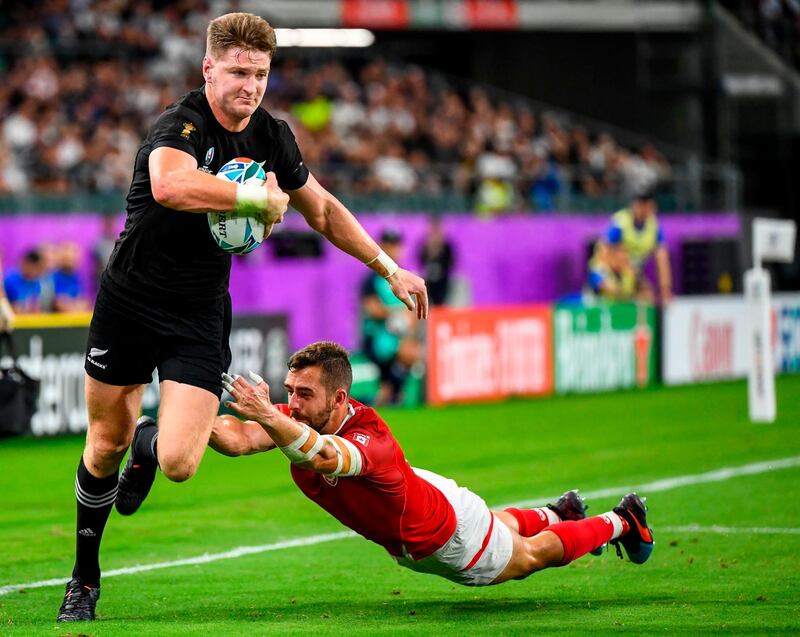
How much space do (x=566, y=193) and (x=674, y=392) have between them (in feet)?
22.3

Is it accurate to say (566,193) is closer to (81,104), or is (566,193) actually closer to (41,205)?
(81,104)

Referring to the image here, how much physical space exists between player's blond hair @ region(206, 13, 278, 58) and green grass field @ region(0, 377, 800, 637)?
234cm

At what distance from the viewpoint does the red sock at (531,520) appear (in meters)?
7.06

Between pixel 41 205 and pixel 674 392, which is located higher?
pixel 41 205

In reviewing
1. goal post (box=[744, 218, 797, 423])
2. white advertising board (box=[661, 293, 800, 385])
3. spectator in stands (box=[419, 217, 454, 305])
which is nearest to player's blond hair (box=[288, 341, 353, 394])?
goal post (box=[744, 218, 797, 423])

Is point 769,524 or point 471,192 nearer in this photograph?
point 769,524

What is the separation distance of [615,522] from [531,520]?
1.36ft

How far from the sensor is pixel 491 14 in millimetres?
30031

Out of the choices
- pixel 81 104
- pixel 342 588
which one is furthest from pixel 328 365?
pixel 81 104

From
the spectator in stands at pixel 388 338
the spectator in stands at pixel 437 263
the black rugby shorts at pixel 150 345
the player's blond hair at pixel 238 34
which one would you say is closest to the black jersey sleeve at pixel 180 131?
the player's blond hair at pixel 238 34

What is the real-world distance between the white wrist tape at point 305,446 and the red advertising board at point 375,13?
75.3ft

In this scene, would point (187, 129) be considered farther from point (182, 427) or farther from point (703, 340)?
point (703, 340)

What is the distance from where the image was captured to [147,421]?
6805 millimetres

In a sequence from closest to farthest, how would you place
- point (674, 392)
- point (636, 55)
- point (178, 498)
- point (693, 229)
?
point (178, 498) < point (674, 392) < point (693, 229) < point (636, 55)
